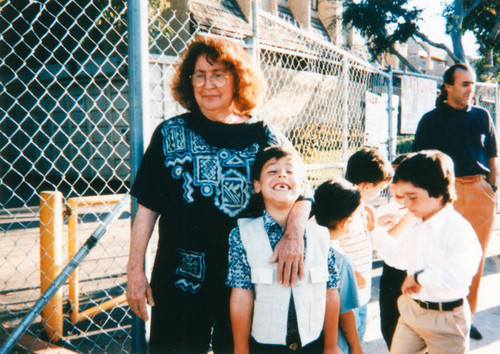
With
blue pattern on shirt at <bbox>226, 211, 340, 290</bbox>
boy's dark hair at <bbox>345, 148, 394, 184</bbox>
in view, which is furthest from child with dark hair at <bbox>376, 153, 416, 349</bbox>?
blue pattern on shirt at <bbox>226, 211, 340, 290</bbox>

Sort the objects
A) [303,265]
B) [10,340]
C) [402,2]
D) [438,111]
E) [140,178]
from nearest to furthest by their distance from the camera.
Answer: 1. [303,265]
2. [140,178]
3. [10,340]
4. [438,111]
5. [402,2]

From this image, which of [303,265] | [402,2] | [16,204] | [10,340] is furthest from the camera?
[402,2]

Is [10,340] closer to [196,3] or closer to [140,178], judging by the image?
[140,178]

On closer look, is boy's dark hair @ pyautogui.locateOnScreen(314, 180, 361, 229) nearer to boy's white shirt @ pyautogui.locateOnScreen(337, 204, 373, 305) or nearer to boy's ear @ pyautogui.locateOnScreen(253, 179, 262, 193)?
boy's white shirt @ pyautogui.locateOnScreen(337, 204, 373, 305)

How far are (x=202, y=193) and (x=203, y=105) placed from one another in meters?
0.44

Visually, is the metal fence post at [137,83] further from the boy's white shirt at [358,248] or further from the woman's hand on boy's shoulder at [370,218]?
the woman's hand on boy's shoulder at [370,218]

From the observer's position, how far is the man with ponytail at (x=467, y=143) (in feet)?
10.8

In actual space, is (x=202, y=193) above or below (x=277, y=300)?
above

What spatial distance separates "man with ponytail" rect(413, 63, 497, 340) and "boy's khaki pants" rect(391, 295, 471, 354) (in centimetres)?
145

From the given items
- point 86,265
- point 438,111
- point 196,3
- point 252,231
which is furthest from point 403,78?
point 196,3

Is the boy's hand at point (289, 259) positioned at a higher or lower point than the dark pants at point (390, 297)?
higher

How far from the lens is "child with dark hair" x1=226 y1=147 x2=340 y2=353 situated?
1687 mm

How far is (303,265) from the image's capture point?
1.67m

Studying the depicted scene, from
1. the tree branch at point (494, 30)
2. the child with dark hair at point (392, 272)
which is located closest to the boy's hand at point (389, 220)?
the child with dark hair at point (392, 272)
